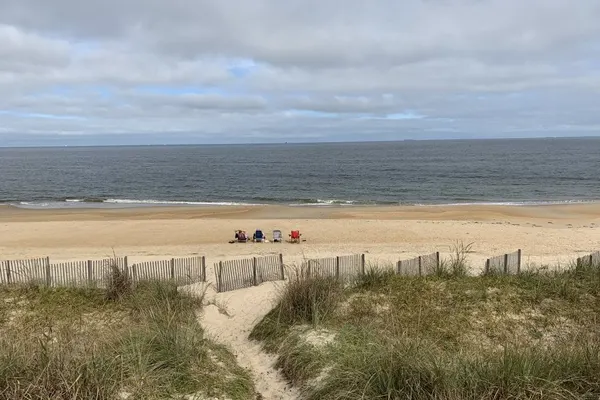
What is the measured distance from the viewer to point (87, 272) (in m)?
14.8

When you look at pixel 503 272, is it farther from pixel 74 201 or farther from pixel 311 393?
pixel 74 201

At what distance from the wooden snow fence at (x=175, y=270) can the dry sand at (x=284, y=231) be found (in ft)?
2.20

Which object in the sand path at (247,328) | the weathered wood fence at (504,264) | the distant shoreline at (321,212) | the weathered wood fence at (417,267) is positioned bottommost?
the distant shoreline at (321,212)

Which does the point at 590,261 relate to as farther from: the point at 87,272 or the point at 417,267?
the point at 87,272

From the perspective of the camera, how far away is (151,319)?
9125 millimetres

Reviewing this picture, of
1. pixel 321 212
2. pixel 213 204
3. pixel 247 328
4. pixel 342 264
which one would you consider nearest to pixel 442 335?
pixel 247 328

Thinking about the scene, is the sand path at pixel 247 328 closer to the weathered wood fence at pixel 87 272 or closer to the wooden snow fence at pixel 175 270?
the wooden snow fence at pixel 175 270

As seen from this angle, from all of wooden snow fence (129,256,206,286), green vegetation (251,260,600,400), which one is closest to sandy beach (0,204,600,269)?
wooden snow fence (129,256,206,286)

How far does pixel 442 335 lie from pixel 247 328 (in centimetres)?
421

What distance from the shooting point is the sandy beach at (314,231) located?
928 inches

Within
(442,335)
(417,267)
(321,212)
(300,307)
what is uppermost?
(300,307)

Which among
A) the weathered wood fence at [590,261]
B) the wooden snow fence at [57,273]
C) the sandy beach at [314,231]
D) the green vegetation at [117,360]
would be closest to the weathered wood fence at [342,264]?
the sandy beach at [314,231]

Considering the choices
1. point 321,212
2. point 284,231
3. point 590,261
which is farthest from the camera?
point 321,212

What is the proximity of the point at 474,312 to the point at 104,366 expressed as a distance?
7.79m
